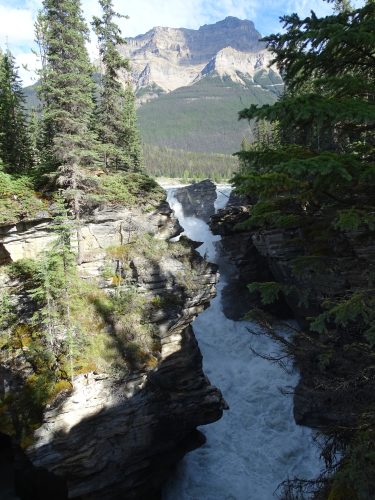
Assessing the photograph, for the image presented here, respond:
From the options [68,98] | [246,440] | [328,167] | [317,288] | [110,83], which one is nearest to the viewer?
[328,167]

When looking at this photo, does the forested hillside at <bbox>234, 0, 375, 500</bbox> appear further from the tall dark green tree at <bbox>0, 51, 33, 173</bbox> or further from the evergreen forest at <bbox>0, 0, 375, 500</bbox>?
the tall dark green tree at <bbox>0, 51, 33, 173</bbox>

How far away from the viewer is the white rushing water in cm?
1964

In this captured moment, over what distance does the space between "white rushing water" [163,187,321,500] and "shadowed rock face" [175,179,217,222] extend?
3438cm

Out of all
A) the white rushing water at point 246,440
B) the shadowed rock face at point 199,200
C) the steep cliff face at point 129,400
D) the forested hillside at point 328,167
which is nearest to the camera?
the forested hillside at point 328,167

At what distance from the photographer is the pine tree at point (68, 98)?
20984 millimetres

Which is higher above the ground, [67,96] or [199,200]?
[67,96]

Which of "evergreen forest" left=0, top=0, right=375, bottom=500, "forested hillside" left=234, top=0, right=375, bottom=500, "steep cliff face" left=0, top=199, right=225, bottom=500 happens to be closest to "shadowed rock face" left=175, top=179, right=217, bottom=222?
"evergreen forest" left=0, top=0, right=375, bottom=500

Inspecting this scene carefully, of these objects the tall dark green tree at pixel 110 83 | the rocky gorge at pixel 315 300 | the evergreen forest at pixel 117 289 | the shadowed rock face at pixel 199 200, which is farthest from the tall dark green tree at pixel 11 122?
the shadowed rock face at pixel 199 200

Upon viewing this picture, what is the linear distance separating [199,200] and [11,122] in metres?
38.8

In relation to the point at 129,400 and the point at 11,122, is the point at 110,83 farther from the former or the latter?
the point at 129,400

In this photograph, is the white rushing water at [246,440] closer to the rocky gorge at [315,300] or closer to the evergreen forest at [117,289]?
the evergreen forest at [117,289]

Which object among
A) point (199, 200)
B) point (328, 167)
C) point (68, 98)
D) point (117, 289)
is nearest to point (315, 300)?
point (117, 289)

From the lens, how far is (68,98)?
21375 mm

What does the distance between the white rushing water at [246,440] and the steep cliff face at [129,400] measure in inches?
58.3
